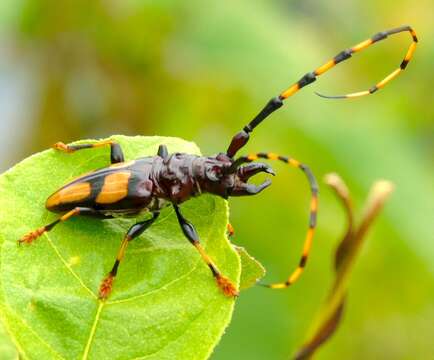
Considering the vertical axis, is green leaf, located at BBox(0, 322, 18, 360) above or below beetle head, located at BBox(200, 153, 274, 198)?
below

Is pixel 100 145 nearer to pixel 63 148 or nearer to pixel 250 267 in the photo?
pixel 63 148

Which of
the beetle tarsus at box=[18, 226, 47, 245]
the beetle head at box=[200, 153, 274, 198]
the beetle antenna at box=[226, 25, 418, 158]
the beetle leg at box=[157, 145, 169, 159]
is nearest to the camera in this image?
the beetle tarsus at box=[18, 226, 47, 245]

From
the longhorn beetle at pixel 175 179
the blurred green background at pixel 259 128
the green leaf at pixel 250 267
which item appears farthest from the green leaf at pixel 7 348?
the blurred green background at pixel 259 128

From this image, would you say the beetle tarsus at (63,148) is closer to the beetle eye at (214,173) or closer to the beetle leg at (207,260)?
the beetle leg at (207,260)

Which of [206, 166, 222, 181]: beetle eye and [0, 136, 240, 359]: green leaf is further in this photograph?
[206, 166, 222, 181]: beetle eye

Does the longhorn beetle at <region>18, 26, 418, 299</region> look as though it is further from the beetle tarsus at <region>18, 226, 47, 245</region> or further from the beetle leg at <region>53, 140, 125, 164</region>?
the beetle tarsus at <region>18, 226, 47, 245</region>

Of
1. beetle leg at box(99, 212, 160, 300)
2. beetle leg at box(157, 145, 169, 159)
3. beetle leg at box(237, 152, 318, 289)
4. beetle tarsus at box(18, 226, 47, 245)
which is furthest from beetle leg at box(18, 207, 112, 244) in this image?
beetle leg at box(237, 152, 318, 289)

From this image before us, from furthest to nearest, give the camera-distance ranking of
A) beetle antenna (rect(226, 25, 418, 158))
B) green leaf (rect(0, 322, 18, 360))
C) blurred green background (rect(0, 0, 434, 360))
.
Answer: blurred green background (rect(0, 0, 434, 360)) → beetle antenna (rect(226, 25, 418, 158)) → green leaf (rect(0, 322, 18, 360))

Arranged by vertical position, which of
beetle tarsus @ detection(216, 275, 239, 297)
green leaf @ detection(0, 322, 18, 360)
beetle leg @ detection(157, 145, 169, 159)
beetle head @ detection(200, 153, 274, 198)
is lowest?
green leaf @ detection(0, 322, 18, 360)
